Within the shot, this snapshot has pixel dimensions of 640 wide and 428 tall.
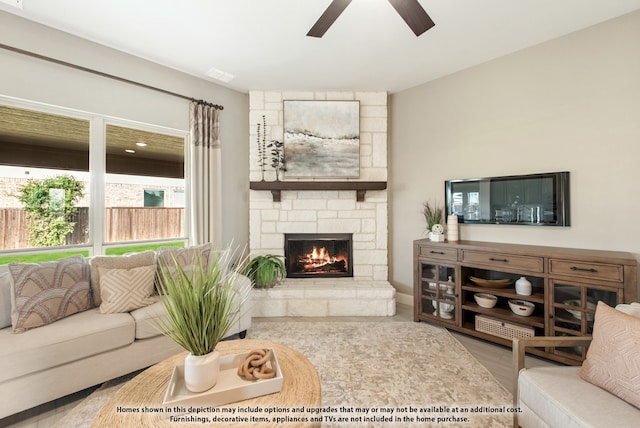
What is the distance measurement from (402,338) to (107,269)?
8.98 ft

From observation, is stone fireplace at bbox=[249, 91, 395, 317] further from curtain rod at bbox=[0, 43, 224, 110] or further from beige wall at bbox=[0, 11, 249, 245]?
curtain rod at bbox=[0, 43, 224, 110]

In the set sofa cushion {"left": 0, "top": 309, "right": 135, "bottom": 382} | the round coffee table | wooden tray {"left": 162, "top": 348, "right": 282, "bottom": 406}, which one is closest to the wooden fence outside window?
→ sofa cushion {"left": 0, "top": 309, "right": 135, "bottom": 382}

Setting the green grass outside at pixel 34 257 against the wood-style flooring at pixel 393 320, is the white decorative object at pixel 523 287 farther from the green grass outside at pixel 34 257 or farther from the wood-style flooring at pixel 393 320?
the green grass outside at pixel 34 257

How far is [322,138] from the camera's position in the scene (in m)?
3.51

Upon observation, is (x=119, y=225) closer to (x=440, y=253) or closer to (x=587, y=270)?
(x=440, y=253)

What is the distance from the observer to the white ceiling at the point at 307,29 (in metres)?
2.09

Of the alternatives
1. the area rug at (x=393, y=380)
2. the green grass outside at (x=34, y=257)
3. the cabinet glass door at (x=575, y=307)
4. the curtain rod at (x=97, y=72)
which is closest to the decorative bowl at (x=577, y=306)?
the cabinet glass door at (x=575, y=307)

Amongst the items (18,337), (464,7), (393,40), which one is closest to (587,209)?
(464,7)

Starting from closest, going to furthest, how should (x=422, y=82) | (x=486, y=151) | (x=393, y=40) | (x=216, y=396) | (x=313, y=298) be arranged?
1. (x=216, y=396)
2. (x=393, y=40)
3. (x=486, y=151)
4. (x=313, y=298)
5. (x=422, y=82)

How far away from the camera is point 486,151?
9.63 ft

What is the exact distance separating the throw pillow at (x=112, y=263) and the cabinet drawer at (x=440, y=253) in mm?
2784

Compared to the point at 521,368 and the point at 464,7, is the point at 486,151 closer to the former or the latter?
the point at 464,7

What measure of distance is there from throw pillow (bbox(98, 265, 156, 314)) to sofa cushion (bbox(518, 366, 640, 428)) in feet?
8.65

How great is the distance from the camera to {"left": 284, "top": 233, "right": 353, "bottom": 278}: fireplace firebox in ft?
11.9
